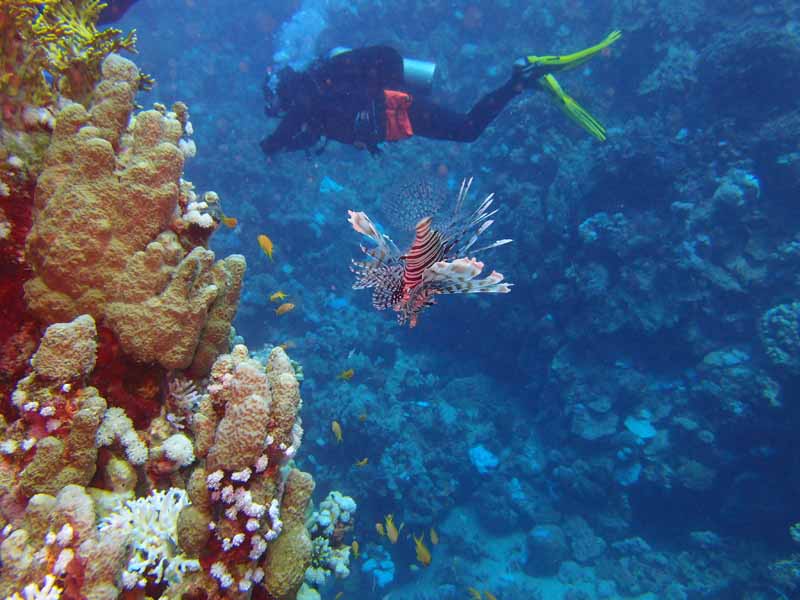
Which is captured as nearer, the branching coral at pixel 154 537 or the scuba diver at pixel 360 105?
the branching coral at pixel 154 537

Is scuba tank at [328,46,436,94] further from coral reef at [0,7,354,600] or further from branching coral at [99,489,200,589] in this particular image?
branching coral at [99,489,200,589]

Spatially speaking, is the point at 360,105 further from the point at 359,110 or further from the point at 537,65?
the point at 537,65

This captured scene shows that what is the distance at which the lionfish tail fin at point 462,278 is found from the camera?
78.2 inches

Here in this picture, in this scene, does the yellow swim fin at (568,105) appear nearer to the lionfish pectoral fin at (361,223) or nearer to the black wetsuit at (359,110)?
the black wetsuit at (359,110)

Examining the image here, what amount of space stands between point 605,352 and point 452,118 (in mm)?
6051

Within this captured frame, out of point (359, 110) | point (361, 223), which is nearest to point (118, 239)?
point (361, 223)

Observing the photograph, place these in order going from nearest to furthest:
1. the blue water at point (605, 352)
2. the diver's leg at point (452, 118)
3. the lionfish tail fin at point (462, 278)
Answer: the lionfish tail fin at point (462, 278)
the diver's leg at point (452, 118)
the blue water at point (605, 352)

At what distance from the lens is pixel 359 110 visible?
6.50 m

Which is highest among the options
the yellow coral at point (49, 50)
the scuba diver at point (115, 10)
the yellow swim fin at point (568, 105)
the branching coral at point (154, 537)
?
the yellow swim fin at point (568, 105)

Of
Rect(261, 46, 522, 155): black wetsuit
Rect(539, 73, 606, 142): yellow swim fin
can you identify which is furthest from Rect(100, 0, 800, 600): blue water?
Rect(539, 73, 606, 142): yellow swim fin

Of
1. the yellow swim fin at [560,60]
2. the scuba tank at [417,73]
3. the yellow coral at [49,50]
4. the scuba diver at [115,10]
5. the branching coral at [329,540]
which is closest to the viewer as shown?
the yellow coral at [49,50]

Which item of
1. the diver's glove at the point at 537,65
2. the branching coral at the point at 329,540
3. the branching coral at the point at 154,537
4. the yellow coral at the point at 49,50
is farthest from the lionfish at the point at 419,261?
the diver's glove at the point at 537,65

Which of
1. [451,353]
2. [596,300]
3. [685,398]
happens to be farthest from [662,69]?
[451,353]

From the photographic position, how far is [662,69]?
1077 cm
